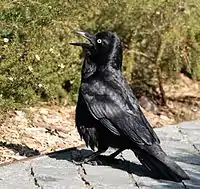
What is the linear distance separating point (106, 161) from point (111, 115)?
1.58ft

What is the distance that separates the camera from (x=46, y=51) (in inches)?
267

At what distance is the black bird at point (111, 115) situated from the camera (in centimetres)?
541

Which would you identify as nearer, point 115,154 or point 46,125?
point 115,154

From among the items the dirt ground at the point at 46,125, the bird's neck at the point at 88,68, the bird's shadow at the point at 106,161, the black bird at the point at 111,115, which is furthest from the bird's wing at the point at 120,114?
the dirt ground at the point at 46,125

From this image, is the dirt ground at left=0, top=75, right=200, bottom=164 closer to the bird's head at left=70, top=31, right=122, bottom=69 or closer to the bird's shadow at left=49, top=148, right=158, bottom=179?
the bird's shadow at left=49, top=148, right=158, bottom=179

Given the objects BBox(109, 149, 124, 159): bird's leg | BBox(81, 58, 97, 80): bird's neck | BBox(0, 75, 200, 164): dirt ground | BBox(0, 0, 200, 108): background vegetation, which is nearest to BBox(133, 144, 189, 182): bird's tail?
BBox(109, 149, 124, 159): bird's leg

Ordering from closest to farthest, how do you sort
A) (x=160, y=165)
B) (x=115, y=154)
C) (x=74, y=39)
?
(x=160, y=165) → (x=115, y=154) → (x=74, y=39)

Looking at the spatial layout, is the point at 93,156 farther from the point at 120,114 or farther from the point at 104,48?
the point at 104,48

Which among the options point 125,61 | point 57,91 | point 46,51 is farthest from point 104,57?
point 125,61

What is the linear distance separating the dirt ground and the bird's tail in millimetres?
1209

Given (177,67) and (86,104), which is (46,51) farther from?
(177,67)

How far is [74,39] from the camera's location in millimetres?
7707

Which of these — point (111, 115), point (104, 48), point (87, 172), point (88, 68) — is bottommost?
point (87, 172)

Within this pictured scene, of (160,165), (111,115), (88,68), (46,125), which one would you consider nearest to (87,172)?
(111,115)
